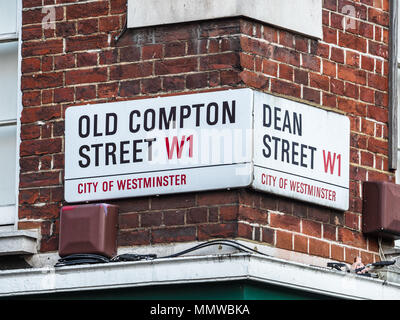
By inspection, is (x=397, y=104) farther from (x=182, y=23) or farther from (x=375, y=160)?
(x=182, y=23)

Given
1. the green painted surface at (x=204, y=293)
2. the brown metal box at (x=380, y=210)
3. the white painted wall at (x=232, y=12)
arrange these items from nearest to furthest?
the green painted surface at (x=204, y=293)
the white painted wall at (x=232, y=12)
the brown metal box at (x=380, y=210)

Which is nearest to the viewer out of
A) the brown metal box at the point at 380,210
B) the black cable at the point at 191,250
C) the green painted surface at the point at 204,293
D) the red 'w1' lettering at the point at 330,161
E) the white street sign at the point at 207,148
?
the green painted surface at the point at 204,293

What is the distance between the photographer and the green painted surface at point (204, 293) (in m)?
10.3

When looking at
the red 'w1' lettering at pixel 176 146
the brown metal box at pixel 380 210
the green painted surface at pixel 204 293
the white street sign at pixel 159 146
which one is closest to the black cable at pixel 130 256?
the green painted surface at pixel 204 293

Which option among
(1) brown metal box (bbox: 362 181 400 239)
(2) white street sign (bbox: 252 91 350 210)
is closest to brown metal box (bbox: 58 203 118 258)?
(2) white street sign (bbox: 252 91 350 210)

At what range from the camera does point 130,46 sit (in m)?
11.2

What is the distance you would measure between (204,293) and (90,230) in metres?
0.96

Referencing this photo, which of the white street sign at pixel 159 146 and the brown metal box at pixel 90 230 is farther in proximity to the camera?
the brown metal box at pixel 90 230

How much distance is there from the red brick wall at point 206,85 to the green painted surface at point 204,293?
37cm

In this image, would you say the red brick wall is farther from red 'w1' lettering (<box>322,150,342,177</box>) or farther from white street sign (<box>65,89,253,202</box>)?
red 'w1' lettering (<box>322,150,342,177</box>)

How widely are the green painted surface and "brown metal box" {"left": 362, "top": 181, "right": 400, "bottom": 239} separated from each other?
0.84m

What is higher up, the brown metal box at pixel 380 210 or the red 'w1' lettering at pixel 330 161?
the red 'w1' lettering at pixel 330 161

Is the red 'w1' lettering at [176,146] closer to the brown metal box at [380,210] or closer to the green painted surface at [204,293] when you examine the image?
the green painted surface at [204,293]

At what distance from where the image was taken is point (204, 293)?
34.2ft
